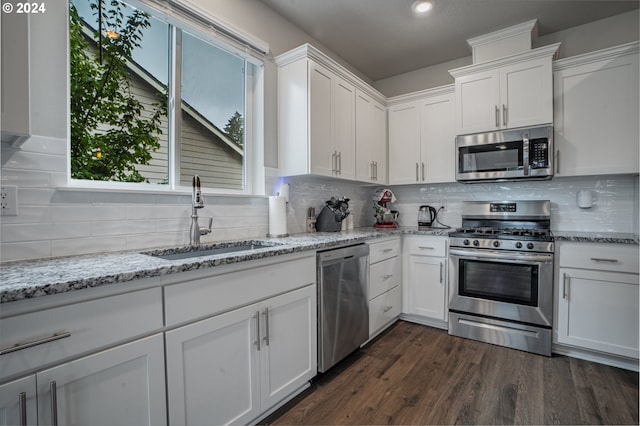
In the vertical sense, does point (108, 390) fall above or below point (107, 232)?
below

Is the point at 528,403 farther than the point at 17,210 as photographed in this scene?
Yes

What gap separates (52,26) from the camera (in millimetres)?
1433

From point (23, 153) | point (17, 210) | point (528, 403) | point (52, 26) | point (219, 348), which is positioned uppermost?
point (52, 26)

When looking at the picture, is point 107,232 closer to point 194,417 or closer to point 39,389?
point 39,389

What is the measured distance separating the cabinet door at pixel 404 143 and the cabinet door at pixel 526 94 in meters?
0.85

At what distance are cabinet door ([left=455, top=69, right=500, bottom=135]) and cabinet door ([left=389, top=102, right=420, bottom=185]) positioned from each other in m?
0.49

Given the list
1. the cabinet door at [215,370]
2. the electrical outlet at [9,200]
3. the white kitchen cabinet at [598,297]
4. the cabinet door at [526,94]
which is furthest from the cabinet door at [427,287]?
the electrical outlet at [9,200]

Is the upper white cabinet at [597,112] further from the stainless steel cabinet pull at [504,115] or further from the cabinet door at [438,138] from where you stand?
the cabinet door at [438,138]

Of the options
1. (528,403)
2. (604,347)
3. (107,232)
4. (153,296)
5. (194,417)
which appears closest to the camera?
(153,296)

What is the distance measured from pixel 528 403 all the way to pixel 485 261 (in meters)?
1.11

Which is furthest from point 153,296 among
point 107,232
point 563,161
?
point 563,161

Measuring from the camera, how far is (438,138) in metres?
3.25

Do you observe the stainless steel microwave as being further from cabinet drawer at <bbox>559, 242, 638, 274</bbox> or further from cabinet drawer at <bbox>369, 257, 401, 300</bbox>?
cabinet drawer at <bbox>369, 257, 401, 300</bbox>

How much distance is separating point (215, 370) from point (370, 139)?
100 inches
